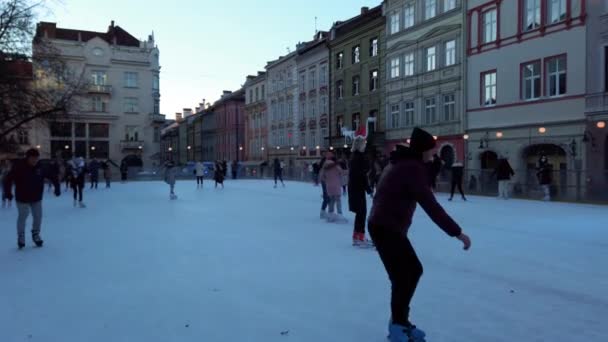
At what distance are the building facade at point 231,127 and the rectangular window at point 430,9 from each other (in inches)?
1603

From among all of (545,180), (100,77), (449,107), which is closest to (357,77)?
(449,107)

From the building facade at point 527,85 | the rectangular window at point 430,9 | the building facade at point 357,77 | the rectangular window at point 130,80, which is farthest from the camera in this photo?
the rectangular window at point 130,80

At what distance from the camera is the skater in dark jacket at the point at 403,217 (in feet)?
12.5

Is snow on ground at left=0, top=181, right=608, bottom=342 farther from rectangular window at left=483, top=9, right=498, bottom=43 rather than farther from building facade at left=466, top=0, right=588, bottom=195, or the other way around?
rectangular window at left=483, top=9, right=498, bottom=43

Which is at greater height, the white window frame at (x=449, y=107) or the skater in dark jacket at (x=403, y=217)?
the white window frame at (x=449, y=107)

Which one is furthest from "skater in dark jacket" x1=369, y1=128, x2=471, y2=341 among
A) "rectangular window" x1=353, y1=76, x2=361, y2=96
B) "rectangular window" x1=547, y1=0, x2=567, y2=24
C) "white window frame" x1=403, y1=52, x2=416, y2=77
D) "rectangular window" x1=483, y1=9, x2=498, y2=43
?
"rectangular window" x1=353, y1=76, x2=361, y2=96

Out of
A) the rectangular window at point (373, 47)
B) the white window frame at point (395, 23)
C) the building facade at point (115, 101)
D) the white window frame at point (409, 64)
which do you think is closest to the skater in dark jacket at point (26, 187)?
the white window frame at point (409, 64)

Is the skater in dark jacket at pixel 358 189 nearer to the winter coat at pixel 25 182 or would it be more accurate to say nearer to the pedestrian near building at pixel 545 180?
Result: the winter coat at pixel 25 182

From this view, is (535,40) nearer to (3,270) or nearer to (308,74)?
(3,270)

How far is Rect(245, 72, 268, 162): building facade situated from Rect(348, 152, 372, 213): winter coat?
5343cm

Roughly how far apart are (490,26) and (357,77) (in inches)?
611

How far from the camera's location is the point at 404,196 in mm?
3908

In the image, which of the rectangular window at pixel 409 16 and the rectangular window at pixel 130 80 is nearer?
the rectangular window at pixel 409 16

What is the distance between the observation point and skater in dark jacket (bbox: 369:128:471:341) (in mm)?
3809
